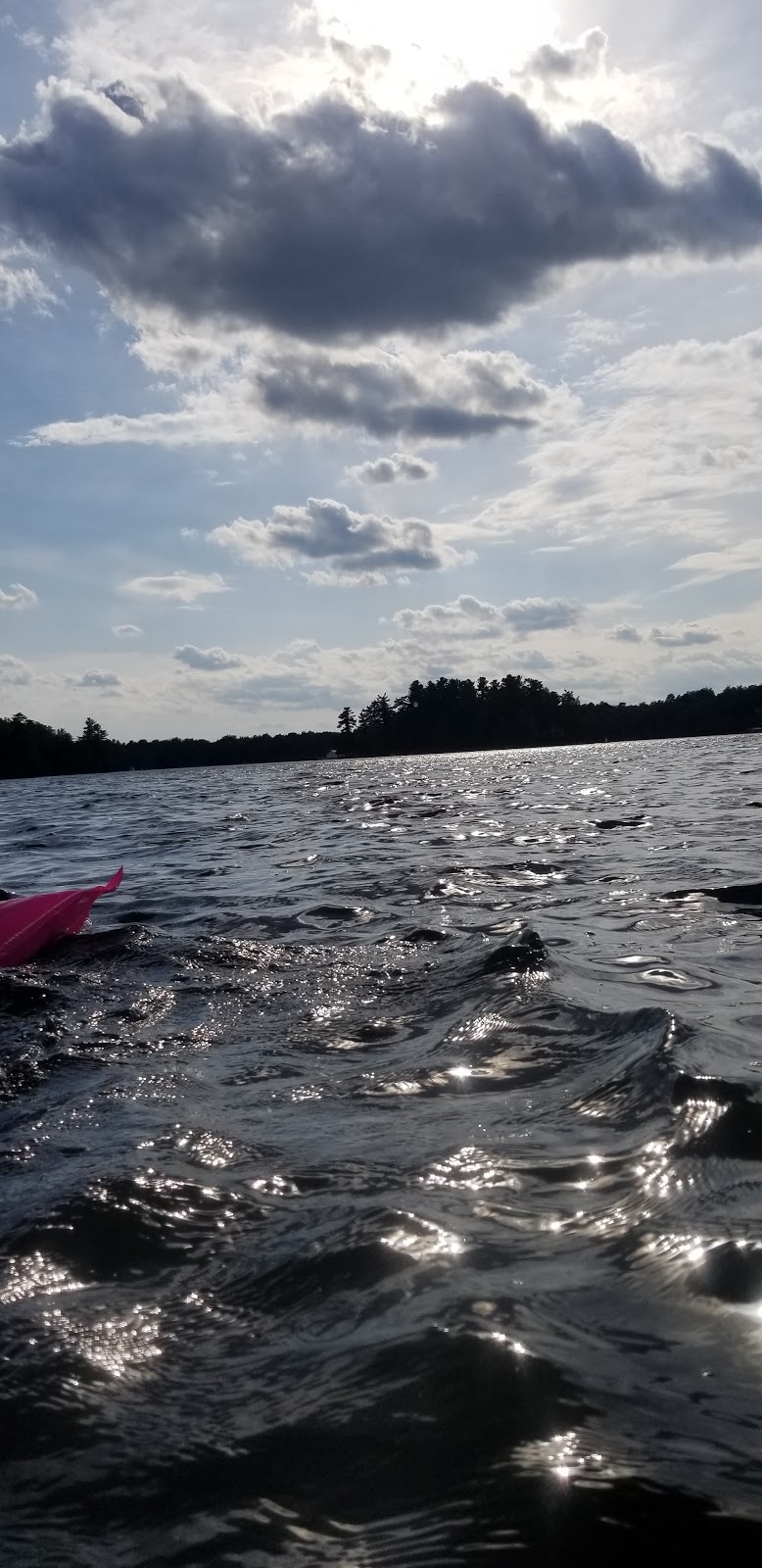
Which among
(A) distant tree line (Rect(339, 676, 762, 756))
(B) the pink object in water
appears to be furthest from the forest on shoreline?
(B) the pink object in water

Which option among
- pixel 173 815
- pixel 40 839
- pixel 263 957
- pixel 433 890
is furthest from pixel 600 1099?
pixel 173 815

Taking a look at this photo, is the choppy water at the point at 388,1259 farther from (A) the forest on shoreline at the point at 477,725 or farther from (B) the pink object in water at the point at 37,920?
(A) the forest on shoreline at the point at 477,725

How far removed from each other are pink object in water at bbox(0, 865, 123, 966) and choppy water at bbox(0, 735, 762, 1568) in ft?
3.70

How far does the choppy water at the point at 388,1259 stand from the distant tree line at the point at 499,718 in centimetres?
13033

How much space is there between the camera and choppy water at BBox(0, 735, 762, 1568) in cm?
164

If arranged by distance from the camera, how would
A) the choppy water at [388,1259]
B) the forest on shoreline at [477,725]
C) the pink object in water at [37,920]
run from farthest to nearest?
the forest on shoreline at [477,725] → the pink object in water at [37,920] → the choppy water at [388,1259]

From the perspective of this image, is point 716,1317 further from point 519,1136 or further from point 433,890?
point 433,890

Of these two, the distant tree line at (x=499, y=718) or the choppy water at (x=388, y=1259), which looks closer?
the choppy water at (x=388, y=1259)

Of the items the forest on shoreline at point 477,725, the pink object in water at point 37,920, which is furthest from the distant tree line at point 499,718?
the pink object in water at point 37,920

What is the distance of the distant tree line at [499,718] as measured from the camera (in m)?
136

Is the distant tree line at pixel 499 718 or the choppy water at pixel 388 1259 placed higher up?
the distant tree line at pixel 499 718

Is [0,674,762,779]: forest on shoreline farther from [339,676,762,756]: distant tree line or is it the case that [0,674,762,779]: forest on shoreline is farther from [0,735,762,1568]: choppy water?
[0,735,762,1568]: choppy water

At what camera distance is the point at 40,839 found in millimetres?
18281

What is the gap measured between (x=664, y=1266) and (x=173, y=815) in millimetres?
22563
